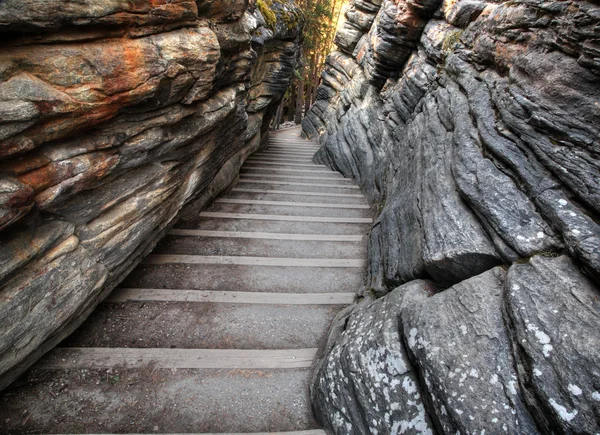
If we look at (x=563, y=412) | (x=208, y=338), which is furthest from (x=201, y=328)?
(x=563, y=412)

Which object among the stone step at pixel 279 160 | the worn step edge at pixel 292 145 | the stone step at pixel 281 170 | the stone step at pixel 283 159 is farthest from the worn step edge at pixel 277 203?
the worn step edge at pixel 292 145

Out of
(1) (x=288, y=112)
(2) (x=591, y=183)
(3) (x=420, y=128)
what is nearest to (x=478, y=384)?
(2) (x=591, y=183)

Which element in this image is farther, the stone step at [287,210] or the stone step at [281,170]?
the stone step at [281,170]

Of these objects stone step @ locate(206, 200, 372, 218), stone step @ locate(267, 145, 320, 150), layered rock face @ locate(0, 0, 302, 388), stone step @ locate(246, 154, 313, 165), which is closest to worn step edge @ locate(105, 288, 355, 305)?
layered rock face @ locate(0, 0, 302, 388)

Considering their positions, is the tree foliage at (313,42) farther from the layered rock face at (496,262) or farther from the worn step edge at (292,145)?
the layered rock face at (496,262)

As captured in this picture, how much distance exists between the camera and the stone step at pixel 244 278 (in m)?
4.89

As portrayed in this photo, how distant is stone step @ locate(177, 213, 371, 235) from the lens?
21.1ft

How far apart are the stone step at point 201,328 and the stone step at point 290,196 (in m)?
3.82

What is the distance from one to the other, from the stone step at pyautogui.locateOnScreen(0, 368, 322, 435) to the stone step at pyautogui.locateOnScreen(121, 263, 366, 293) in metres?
1.46

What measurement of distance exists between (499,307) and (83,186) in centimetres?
376

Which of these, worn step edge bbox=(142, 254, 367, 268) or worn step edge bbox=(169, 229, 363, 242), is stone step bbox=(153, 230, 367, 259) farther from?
worn step edge bbox=(142, 254, 367, 268)

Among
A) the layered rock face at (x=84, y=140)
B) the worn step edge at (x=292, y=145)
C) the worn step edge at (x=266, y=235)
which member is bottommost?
the worn step edge at (x=292, y=145)

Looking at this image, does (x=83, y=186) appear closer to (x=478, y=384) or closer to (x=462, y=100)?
(x=478, y=384)

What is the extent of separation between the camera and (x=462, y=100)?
4.51 m
